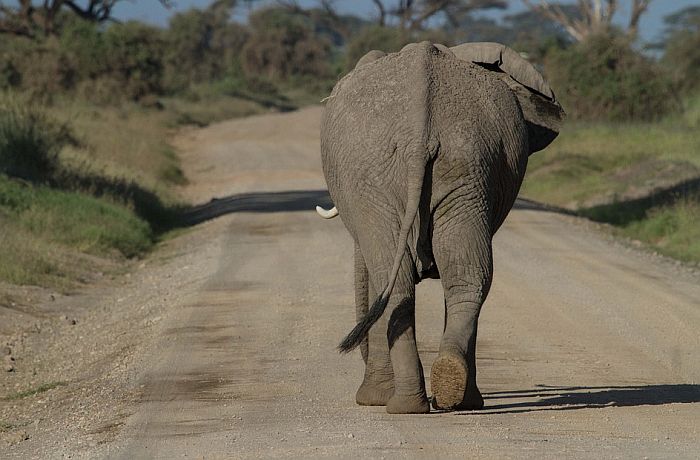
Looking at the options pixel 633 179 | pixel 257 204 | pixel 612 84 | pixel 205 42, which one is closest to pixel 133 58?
pixel 612 84

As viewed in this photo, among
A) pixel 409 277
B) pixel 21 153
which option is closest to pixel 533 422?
pixel 409 277

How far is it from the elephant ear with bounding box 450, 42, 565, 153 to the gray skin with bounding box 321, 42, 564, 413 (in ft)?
1.41

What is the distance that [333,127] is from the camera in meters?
7.41

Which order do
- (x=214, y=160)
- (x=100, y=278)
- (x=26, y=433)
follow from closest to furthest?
(x=26, y=433)
(x=100, y=278)
(x=214, y=160)

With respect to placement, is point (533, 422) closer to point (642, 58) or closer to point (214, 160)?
point (214, 160)

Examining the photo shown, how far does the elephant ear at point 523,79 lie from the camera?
7.78 meters

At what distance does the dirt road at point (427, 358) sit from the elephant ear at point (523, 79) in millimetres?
1646

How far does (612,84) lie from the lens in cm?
3844

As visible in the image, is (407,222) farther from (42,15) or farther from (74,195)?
(42,15)

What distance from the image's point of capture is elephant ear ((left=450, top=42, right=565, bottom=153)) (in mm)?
7781

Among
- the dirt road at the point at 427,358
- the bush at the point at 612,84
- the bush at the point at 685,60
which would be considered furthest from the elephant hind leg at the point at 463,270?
the bush at the point at 685,60

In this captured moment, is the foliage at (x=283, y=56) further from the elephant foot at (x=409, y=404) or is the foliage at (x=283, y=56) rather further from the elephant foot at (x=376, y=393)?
the elephant foot at (x=409, y=404)

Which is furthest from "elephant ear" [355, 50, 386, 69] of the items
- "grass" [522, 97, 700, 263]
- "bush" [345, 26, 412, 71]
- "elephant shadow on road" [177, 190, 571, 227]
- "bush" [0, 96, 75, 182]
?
"bush" [345, 26, 412, 71]

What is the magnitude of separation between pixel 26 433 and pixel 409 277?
8.70ft
